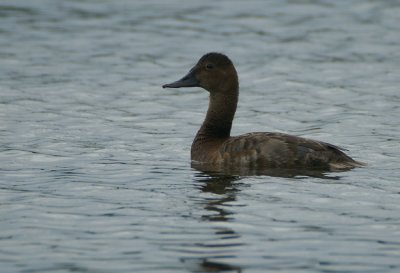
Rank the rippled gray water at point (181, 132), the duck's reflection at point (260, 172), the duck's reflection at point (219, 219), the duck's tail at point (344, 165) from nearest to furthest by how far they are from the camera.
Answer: the duck's reflection at point (219, 219) → the rippled gray water at point (181, 132) → the duck's reflection at point (260, 172) → the duck's tail at point (344, 165)

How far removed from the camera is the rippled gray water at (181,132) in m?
7.60

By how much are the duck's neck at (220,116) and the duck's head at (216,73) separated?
0.07 metres

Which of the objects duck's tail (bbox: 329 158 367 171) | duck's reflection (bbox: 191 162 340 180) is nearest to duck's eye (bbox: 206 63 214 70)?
duck's reflection (bbox: 191 162 340 180)

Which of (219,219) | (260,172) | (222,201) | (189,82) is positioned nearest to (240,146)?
(260,172)

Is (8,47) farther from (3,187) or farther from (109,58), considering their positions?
(3,187)

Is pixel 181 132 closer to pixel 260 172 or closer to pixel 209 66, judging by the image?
pixel 209 66

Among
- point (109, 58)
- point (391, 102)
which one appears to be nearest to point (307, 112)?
point (391, 102)

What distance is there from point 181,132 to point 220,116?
4.46ft

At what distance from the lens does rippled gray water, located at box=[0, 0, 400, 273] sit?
7.60 metres

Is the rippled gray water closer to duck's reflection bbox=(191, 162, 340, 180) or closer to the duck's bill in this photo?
duck's reflection bbox=(191, 162, 340, 180)

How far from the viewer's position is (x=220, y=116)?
1150 cm

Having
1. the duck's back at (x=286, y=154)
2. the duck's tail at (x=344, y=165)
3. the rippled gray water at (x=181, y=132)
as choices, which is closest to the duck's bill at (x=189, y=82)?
the rippled gray water at (x=181, y=132)

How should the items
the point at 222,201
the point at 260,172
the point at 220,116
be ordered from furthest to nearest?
the point at 220,116 < the point at 260,172 < the point at 222,201

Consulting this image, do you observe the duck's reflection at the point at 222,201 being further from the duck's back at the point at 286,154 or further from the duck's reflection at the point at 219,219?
the duck's back at the point at 286,154
